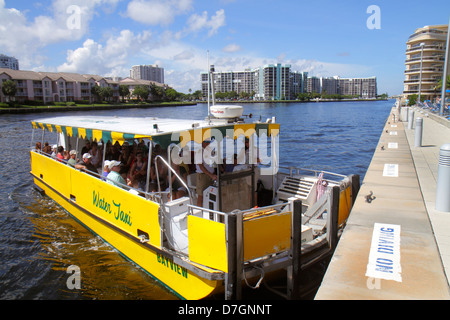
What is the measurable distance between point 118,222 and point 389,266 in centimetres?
526

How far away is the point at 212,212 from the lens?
5.50 m

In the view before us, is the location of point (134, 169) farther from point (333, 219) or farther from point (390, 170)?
point (390, 170)

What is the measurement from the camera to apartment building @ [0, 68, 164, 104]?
93.9m

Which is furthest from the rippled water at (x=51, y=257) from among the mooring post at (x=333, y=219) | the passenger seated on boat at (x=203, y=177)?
the mooring post at (x=333, y=219)

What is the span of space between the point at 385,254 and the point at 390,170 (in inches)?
292

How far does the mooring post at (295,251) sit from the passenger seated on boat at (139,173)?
387cm

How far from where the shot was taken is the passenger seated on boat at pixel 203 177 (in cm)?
696

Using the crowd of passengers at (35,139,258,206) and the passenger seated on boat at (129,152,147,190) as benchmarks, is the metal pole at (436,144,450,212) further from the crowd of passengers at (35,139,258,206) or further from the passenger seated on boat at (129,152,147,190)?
the passenger seated on boat at (129,152,147,190)

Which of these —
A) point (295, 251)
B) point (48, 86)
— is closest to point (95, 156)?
point (295, 251)

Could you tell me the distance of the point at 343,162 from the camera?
23.8m

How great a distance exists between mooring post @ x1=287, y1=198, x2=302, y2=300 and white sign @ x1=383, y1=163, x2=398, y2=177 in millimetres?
6873

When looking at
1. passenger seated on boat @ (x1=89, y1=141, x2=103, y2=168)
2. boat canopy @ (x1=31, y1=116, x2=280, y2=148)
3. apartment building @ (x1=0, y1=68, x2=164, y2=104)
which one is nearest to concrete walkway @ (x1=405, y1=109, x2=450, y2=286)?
boat canopy @ (x1=31, y1=116, x2=280, y2=148)
